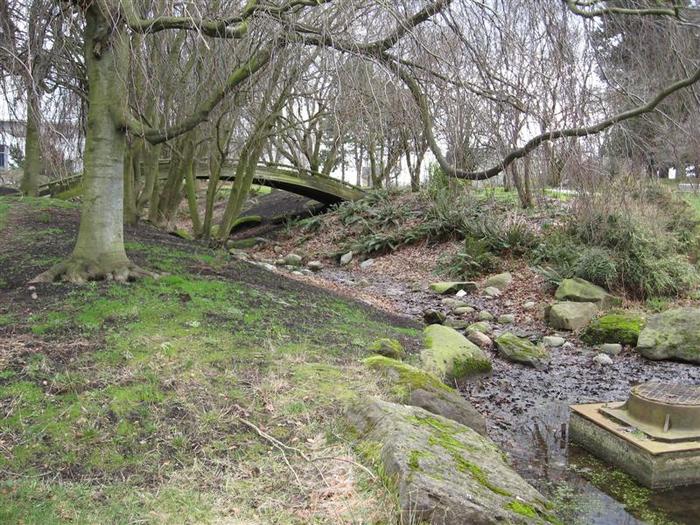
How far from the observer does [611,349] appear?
679 centimetres

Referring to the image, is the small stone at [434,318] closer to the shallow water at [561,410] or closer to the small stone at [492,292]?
the shallow water at [561,410]

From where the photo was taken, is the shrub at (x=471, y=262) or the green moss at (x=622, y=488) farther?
the shrub at (x=471, y=262)

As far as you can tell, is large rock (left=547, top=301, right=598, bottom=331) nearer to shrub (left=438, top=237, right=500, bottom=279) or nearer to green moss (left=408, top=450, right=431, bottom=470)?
shrub (left=438, top=237, right=500, bottom=279)

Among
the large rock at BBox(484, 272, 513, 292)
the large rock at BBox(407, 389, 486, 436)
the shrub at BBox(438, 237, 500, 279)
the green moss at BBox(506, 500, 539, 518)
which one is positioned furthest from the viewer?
the shrub at BBox(438, 237, 500, 279)

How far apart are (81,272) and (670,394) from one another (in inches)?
188

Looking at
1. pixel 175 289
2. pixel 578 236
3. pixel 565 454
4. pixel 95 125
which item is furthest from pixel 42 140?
pixel 578 236

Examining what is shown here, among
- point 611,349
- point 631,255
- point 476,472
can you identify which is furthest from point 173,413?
point 631,255

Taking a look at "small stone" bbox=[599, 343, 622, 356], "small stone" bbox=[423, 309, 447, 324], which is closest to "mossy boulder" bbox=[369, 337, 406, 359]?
"small stone" bbox=[423, 309, 447, 324]

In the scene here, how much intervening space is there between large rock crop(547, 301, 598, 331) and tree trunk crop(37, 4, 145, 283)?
18.2 ft

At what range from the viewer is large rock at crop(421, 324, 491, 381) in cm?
505

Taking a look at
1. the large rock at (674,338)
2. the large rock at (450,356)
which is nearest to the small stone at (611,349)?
the large rock at (674,338)

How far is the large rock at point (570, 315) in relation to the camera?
24.8 ft

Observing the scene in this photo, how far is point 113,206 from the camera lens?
16.2 feet

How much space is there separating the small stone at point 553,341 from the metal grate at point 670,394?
8.48 feet
